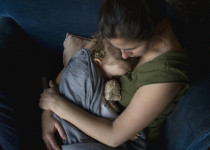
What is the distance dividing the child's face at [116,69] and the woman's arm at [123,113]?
0.18 metres

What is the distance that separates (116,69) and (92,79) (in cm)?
13

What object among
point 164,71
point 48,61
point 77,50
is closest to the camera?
point 164,71

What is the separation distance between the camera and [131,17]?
22.5 inches

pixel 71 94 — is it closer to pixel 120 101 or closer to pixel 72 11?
pixel 120 101

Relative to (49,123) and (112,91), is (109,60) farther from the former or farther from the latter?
(49,123)

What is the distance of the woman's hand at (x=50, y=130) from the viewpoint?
87 cm

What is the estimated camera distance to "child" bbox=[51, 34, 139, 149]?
877 mm

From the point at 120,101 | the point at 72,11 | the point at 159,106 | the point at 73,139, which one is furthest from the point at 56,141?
the point at 72,11

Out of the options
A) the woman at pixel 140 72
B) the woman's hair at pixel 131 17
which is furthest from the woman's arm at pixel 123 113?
the woman's hair at pixel 131 17

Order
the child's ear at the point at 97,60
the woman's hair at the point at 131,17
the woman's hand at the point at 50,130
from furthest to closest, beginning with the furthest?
the child's ear at the point at 97,60, the woman's hand at the point at 50,130, the woman's hair at the point at 131,17

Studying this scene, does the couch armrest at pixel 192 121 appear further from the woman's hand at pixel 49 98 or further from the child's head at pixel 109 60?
the woman's hand at pixel 49 98

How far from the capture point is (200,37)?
3.40 feet

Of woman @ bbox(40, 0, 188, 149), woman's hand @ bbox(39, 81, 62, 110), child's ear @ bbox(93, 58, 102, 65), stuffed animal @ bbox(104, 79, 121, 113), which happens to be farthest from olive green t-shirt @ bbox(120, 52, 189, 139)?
woman's hand @ bbox(39, 81, 62, 110)

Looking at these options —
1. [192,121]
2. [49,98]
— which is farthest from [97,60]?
[192,121]
